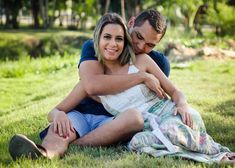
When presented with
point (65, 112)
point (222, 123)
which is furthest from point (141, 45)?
point (222, 123)

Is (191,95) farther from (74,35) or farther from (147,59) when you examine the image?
(74,35)

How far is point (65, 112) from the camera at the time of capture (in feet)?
12.4

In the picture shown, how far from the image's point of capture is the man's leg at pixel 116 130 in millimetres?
3436

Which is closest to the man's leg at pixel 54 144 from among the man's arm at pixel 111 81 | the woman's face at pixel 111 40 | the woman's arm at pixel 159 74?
the man's arm at pixel 111 81

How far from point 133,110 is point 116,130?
0.21 m

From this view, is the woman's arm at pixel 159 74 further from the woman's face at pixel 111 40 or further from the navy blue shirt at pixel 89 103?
the navy blue shirt at pixel 89 103

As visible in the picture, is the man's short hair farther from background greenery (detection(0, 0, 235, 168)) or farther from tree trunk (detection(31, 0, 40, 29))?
tree trunk (detection(31, 0, 40, 29))

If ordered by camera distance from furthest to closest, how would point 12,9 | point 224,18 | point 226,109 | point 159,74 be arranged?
point 12,9 < point 224,18 < point 226,109 < point 159,74

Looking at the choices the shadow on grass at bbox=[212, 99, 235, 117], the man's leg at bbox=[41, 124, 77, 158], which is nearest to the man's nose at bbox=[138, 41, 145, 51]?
the man's leg at bbox=[41, 124, 77, 158]

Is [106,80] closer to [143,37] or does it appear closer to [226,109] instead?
[143,37]

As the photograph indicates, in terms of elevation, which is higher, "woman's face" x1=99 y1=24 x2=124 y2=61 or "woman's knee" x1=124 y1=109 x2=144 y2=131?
"woman's face" x1=99 y1=24 x2=124 y2=61

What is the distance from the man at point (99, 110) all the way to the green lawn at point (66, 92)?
0.35 ft

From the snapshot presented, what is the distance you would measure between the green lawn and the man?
0.11 metres

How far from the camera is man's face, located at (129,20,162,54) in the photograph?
371 cm
